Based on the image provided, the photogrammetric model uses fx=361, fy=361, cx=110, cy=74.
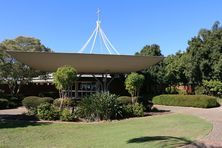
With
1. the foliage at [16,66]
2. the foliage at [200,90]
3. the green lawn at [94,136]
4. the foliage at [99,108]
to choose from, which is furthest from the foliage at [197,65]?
the green lawn at [94,136]

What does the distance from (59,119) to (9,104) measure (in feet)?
42.6

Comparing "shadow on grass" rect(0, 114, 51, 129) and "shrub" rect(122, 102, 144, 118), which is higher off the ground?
"shrub" rect(122, 102, 144, 118)

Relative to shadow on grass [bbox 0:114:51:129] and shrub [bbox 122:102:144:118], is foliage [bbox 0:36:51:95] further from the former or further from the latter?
shrub [bbox 122:102:144:118]

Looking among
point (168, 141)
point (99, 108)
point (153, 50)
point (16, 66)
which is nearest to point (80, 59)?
point (99, 108)

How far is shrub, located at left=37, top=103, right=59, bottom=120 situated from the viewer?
20828 mm

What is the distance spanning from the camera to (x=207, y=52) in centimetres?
4316

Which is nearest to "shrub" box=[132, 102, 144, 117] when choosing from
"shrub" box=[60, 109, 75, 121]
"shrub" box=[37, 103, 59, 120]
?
"shrub" box=[60, 109, 75, 121]

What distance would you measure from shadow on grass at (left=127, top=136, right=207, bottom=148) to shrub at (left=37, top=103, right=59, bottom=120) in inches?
349

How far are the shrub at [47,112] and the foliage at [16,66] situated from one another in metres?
16.6

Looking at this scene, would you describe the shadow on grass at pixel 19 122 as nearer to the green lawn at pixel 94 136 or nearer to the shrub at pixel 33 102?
the green lawn at pixel 94 136

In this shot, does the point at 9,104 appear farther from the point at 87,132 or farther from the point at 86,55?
the point at 87,132

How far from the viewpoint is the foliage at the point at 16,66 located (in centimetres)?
3872

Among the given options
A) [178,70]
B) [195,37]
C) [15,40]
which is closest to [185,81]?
[178,70]

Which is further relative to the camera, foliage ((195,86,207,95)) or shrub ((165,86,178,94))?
shrub ((165,86,178,94))
